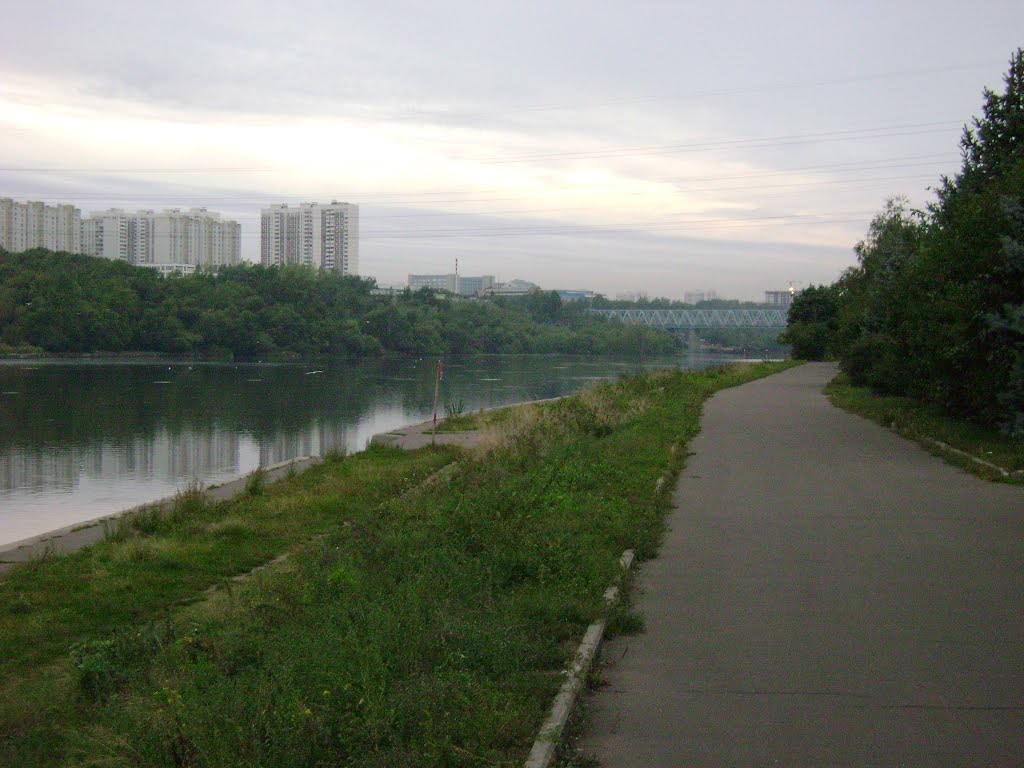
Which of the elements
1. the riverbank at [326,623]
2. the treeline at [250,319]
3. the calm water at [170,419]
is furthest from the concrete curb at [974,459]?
the treeline at [250,319]

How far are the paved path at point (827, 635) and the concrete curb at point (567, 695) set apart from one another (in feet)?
0.54

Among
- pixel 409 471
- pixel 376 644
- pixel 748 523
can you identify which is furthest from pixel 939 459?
pixel 376 644

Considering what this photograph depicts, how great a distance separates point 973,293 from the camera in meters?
16.8

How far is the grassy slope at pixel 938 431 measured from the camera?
15116 millimetres

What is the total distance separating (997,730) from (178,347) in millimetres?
89608

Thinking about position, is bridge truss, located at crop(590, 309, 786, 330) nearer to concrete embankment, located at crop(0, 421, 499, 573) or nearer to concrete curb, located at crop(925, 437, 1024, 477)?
concrete embankment, located at crop(0, 421, 499, 573)

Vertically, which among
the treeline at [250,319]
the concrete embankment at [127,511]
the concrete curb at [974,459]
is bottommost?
the concrete embankment at [127,511]

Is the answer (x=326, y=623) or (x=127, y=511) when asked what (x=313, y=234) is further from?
(x=326, y=623)

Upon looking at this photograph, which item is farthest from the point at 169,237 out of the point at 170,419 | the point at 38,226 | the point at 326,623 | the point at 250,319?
the point at 326,623

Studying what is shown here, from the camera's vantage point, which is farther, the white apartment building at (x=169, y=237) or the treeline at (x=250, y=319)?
the white apartment building at (x=169, y=237)

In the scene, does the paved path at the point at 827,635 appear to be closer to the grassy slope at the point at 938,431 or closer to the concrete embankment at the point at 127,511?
the grassy slope at the point at 938,431

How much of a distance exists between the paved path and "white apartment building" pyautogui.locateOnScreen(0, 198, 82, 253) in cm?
13468

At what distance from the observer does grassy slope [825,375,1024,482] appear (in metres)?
15.1

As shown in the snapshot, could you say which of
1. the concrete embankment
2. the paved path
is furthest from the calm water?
the paved path
